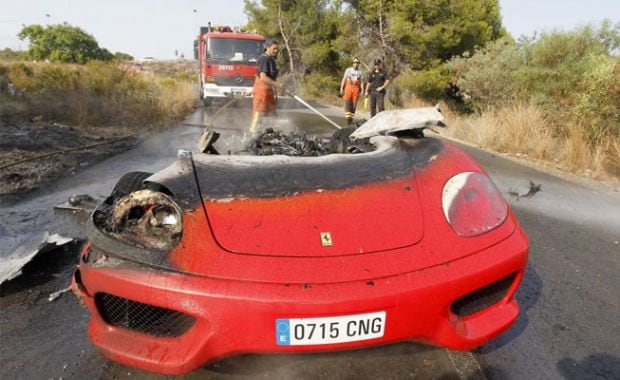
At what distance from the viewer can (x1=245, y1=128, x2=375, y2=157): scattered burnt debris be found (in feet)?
8.86

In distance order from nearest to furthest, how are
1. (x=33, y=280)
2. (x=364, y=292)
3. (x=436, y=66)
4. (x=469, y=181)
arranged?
(x=364, y=292)
(x=469, y=181)
(x=33, y=280)
(x=436, y=66)

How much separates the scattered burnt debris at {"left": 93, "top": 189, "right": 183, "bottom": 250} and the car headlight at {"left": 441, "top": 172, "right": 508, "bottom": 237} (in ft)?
3.83

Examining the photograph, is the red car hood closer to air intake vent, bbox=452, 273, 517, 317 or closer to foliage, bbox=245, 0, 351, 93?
air intake vent, bbox=452, 273, 517, 317

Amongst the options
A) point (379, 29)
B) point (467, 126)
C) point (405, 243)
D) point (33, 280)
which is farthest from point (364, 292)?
point (379, 29)


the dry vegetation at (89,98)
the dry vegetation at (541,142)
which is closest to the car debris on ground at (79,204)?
the dry vegetation at (89,98)

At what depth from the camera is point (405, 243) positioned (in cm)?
167

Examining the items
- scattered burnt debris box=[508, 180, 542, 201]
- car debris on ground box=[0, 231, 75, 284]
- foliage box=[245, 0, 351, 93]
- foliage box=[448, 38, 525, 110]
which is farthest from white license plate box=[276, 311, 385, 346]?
foliage box=[245, 0, 351, 93]

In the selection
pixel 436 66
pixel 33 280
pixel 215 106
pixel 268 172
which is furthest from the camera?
pixel 436 66

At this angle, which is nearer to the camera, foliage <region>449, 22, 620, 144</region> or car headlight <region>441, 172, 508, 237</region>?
car headlight <region>441, 172, 508, 237</region>

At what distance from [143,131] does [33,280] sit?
6.72 m

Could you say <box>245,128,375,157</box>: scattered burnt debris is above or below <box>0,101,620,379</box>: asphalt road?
above

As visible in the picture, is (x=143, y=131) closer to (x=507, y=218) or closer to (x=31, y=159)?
(x=31, y=159)

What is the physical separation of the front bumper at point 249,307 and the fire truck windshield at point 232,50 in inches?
544

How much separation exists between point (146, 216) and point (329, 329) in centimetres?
85
